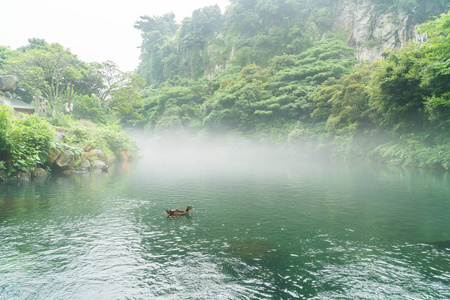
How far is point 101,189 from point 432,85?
23.5m

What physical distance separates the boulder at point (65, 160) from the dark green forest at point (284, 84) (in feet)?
26.6

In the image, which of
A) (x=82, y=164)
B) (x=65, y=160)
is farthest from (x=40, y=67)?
(x=65, y=160)

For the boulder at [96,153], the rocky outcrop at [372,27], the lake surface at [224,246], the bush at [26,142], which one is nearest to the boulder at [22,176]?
the bush at [26,142]

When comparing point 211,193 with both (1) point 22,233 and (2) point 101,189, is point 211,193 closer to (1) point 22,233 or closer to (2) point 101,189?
(2) point 101,189

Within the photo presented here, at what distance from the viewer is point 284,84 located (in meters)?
50.5

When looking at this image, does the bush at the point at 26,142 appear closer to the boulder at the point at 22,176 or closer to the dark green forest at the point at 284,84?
the boulder at the point at 22,176

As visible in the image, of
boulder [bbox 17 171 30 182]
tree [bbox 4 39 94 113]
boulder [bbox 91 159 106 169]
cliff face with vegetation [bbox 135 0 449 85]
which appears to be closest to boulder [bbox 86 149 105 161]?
boulder [bbox 91 159 106 169]

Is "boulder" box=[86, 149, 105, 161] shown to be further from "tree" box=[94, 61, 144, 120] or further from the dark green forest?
"tree" box=[94, 61, 144, 120]

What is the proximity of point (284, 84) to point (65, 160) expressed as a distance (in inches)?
1567

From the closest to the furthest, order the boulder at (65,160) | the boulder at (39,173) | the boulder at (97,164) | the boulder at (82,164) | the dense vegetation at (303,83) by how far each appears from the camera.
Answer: the boulder at (39,173)
the boulder at (65,160)
the boulder at (82,164)
the dense vegetation at (303,83)
the boulder at (97,164)

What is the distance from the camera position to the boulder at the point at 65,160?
64.4 feet

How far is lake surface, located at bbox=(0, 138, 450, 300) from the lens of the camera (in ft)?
16.2

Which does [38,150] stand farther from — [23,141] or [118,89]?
[118,89]

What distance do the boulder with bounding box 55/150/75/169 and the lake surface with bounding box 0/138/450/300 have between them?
23.5ft
